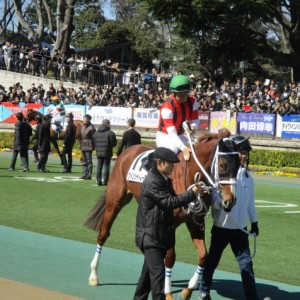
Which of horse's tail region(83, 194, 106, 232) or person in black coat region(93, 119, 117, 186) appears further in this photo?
person in black coat region(93, 119, 117, 186)

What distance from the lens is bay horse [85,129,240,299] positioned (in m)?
7.19

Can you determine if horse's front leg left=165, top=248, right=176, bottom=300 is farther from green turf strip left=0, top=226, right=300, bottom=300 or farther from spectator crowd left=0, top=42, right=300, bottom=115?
spectator crowd left=0, top=42, right=300, bottom=115

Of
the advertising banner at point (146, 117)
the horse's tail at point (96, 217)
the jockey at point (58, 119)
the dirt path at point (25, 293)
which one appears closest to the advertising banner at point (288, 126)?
the advertising banner at point (146, 117)

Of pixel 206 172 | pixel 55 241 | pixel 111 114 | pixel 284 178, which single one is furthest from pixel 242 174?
pixel 111 114

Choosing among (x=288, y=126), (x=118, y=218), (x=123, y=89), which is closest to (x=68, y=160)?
(x=288, y=126)

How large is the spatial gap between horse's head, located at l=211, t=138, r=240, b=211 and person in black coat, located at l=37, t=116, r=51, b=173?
16065mm

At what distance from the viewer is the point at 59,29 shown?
47.0 metres

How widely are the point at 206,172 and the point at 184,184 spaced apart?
1.23ft

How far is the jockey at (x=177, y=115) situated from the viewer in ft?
27.1

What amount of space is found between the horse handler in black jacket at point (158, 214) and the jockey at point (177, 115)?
5.28 ft

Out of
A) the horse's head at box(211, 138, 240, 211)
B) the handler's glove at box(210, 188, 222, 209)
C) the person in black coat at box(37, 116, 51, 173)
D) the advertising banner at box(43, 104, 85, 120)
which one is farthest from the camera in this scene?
the advertising banner at box(43, 104, 85, 120)

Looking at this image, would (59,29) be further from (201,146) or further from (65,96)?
(201,146)

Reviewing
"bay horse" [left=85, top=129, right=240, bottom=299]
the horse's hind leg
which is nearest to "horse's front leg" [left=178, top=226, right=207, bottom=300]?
"bay horse" [left=85, top=129, right=240, bottom=299]

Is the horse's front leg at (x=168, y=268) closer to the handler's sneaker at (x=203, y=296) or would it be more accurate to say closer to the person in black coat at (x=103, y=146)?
the handler's sneaker at (x=203, y=296)
